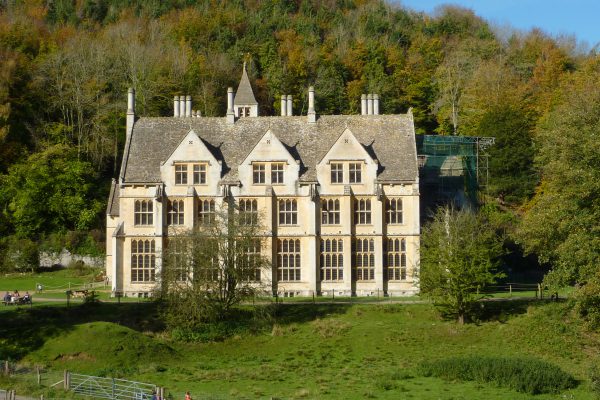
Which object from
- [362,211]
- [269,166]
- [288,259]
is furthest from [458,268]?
[269,166]

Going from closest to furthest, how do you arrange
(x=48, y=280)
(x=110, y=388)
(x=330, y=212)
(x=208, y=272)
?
(x=110, y=388) → (x=208, y=272) → (x=330, y=212) → (x=48, y=280)

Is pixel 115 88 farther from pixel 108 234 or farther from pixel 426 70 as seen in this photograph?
pixel 426 70

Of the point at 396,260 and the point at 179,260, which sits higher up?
the point at 179,260

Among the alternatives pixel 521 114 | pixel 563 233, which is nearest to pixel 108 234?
pixel 563 233

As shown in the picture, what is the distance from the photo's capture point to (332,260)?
188 ft

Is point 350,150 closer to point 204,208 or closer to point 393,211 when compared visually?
point 393,211

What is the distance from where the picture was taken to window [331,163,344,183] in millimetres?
57750

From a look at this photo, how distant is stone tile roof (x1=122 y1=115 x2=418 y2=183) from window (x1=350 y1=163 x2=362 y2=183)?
140cm

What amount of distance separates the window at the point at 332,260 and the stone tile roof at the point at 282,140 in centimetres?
445

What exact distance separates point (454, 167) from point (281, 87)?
23.7 meters

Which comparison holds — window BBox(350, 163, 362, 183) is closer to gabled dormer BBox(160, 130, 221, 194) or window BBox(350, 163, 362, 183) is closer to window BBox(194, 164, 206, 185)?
gabled dormer BBox(160, 130, 221, 194)

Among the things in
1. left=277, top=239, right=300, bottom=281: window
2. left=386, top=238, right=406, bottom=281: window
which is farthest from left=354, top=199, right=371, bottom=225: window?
left=277, top=239, right=300, bottom=281: window

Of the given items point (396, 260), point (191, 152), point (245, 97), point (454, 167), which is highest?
point (245, 97)

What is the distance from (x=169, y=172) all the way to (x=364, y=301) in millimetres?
15376
